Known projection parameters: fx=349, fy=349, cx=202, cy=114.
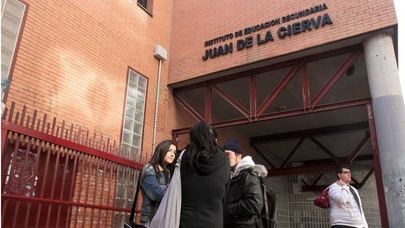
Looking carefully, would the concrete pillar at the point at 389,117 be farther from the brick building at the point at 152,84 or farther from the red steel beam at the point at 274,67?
the red steel beam at the point at 274,67

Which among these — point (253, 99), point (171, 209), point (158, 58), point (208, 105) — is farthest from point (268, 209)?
point (158, 58)

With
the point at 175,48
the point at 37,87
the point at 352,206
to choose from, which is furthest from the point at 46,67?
the point at 352,206

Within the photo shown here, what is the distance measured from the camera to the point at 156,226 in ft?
8.59

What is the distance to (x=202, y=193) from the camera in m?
2.62

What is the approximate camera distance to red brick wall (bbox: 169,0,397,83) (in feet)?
23.7

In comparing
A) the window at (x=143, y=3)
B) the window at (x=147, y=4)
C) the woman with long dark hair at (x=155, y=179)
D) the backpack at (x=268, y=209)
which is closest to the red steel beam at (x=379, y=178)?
the backpack at (x=268, y=209)

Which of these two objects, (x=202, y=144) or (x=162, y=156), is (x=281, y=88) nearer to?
(x=162, y=156)

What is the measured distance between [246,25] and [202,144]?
6.63 m

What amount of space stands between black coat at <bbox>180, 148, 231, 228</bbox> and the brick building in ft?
8.60

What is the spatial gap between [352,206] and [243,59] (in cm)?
457

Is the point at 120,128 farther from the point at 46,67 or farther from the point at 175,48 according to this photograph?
the point at 175,48

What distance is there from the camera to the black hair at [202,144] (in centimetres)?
268

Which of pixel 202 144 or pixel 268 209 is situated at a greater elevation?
pixel 202 144

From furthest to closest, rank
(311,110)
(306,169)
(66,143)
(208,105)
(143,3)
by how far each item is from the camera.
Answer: (306,169), (143,3), (208,105), (311,110), (66,143)
